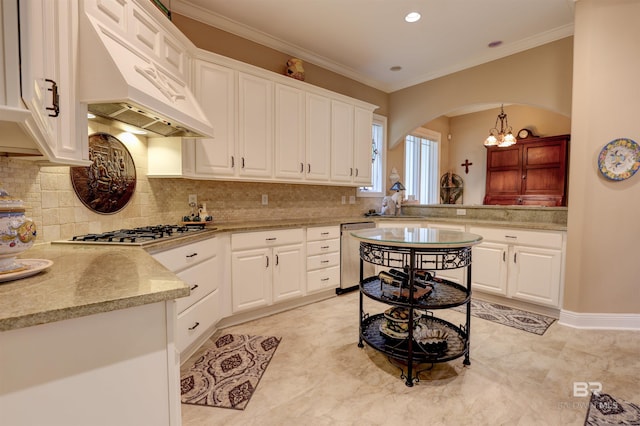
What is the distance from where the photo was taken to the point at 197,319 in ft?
7.14

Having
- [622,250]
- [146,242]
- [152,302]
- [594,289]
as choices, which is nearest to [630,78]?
[622,250]

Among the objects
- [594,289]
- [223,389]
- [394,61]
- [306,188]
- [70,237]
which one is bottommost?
[223,389]

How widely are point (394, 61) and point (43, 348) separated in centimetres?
425

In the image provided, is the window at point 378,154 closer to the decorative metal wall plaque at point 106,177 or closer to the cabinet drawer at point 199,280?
the cabinet drawer at point 199,280

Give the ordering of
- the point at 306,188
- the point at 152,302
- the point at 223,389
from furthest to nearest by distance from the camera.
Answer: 1. the point at 306,188
2. the point at 223,389
3. the point at 152,302

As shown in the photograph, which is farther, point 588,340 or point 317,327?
point 317,327

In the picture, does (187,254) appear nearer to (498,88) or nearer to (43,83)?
(43,83)

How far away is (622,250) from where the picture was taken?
8.37ft

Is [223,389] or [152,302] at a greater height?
[152,302]

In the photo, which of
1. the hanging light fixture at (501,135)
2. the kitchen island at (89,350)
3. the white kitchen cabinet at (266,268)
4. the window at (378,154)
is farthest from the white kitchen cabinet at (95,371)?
the hanging light fixture at (501,135)

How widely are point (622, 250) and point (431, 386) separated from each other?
7.43ft

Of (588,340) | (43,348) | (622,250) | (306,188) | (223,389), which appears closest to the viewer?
(43,348)

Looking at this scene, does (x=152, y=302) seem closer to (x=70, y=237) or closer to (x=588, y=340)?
(x=70, y=237)

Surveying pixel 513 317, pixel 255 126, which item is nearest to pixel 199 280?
pixel 255 126
